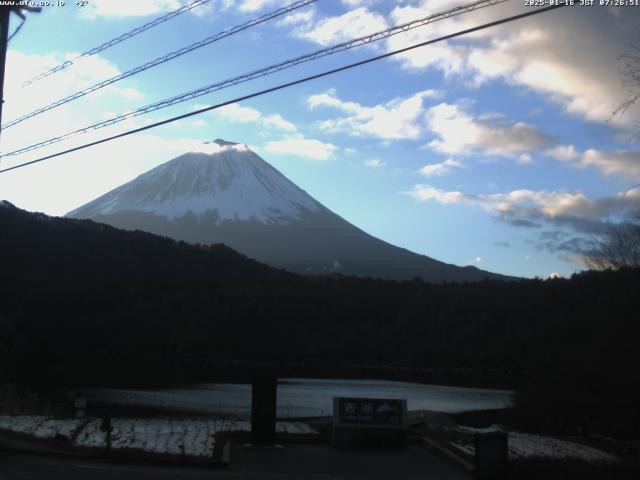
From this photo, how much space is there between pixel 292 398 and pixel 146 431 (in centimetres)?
3838

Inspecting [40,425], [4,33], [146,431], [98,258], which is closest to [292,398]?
[146,431]

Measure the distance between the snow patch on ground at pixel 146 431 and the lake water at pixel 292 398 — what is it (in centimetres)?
1893

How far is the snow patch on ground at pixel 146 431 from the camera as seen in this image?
1509 centimetres

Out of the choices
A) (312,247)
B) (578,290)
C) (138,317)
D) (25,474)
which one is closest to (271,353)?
(138,317)

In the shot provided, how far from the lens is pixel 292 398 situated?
54.7 meters

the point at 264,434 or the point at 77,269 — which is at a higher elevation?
the point at 77,269

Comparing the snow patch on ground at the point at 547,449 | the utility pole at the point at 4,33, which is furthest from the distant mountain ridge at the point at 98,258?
the utility pole at the point at 4,33

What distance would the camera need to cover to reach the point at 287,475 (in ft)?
43.9

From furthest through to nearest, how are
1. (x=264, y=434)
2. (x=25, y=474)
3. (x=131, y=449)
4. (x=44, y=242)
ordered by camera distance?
(x=44, y=242) → (x=264, y=434) → (x=131, y=449) → (x=25, y=474)

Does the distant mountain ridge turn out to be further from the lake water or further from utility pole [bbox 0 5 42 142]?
utility pole [bbox 0 5 42 142]

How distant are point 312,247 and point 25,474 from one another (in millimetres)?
186721

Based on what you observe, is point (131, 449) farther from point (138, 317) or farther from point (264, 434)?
point (138, 317)

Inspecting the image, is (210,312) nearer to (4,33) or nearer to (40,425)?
(40,425)


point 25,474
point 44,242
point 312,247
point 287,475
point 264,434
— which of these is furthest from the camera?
point 312,247
